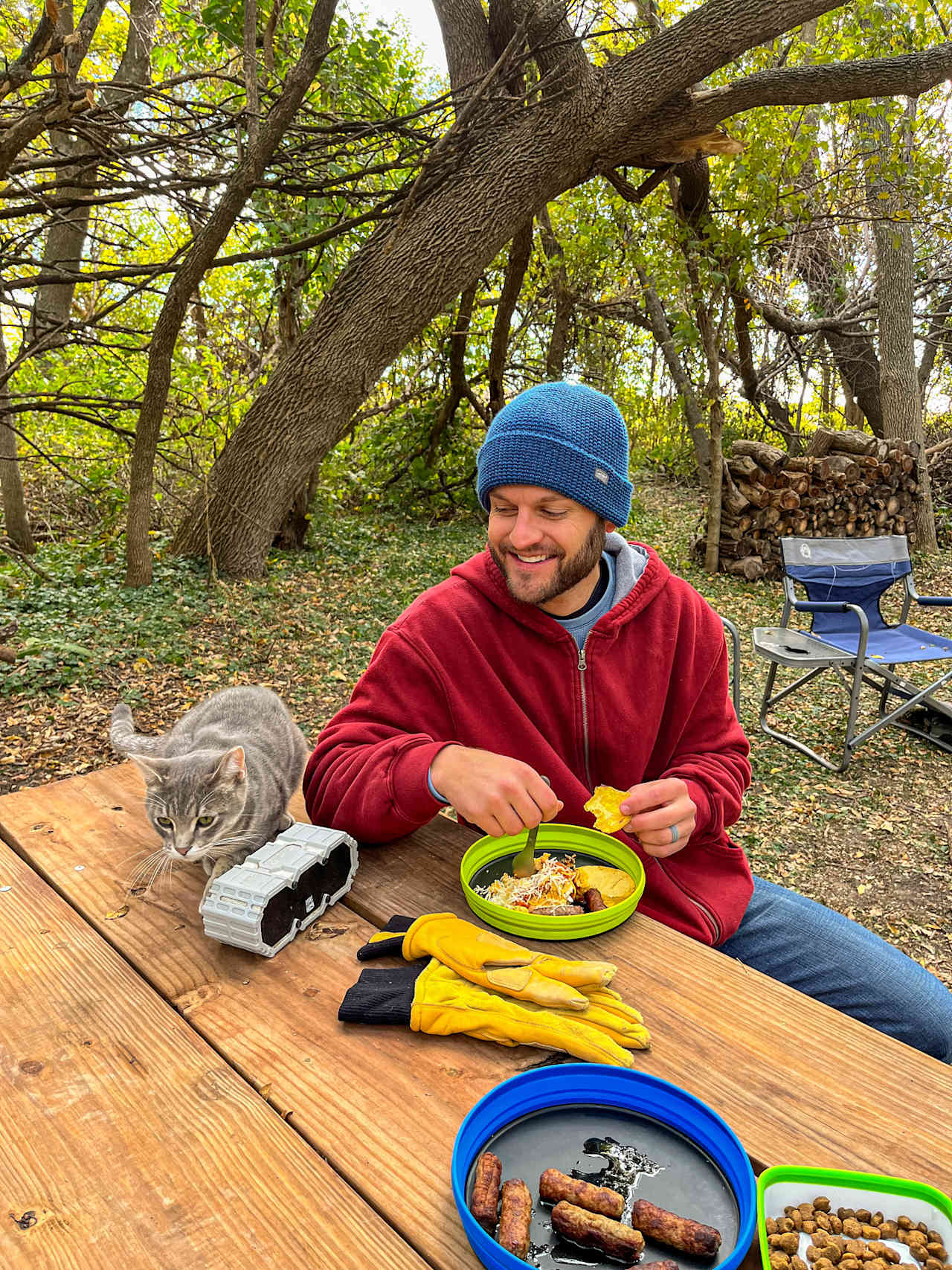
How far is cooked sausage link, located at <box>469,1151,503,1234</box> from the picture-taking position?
913 mm

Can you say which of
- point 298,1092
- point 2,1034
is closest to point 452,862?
point 298,1092

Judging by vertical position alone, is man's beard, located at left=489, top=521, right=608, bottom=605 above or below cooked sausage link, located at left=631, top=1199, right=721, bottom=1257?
above

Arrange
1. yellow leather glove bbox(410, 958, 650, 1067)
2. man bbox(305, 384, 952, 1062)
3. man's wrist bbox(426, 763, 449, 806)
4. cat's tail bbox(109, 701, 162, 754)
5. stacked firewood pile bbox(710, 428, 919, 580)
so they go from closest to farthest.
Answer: yellow leather glove bbox(410, 958, 650, 1067) → man's wrist bbox(426, 763, 449, 806) → man bbox(305, 384, 952, 1062) → cat's tail bbox(109, 701, 162, 754) → stacked firewood pile bbox(710, 428, 919, 580)

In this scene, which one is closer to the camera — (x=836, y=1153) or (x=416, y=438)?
(x=836, y=1153)

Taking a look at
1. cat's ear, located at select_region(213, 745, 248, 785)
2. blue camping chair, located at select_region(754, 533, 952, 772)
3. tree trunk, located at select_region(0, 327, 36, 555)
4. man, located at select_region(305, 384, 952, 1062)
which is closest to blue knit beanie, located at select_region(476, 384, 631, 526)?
man, located at select_region(305, 384, 952, 1062)

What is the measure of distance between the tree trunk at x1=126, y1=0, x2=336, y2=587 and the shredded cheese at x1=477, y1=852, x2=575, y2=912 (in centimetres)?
456

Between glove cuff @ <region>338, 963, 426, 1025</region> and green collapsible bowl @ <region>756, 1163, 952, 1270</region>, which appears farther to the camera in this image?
glove cuff @ <region>338, 963, 426, 1025</region>

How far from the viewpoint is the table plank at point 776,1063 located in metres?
1.05

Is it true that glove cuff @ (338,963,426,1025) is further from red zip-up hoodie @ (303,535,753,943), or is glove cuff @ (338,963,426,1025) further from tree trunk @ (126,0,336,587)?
tree trunk @ (126,0,336,587)

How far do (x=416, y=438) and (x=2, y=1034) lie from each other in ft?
35.0

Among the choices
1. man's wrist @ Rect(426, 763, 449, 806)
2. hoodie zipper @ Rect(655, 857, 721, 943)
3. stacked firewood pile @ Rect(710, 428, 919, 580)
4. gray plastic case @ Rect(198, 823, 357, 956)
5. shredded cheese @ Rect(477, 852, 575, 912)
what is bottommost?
stacked firewood pile @ Rect(710, 428, 919, 580)

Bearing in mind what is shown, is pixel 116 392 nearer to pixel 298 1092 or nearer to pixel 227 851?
pixel 227 851

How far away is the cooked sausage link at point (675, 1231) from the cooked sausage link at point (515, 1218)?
5.0 inches

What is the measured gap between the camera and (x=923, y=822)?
478cm
